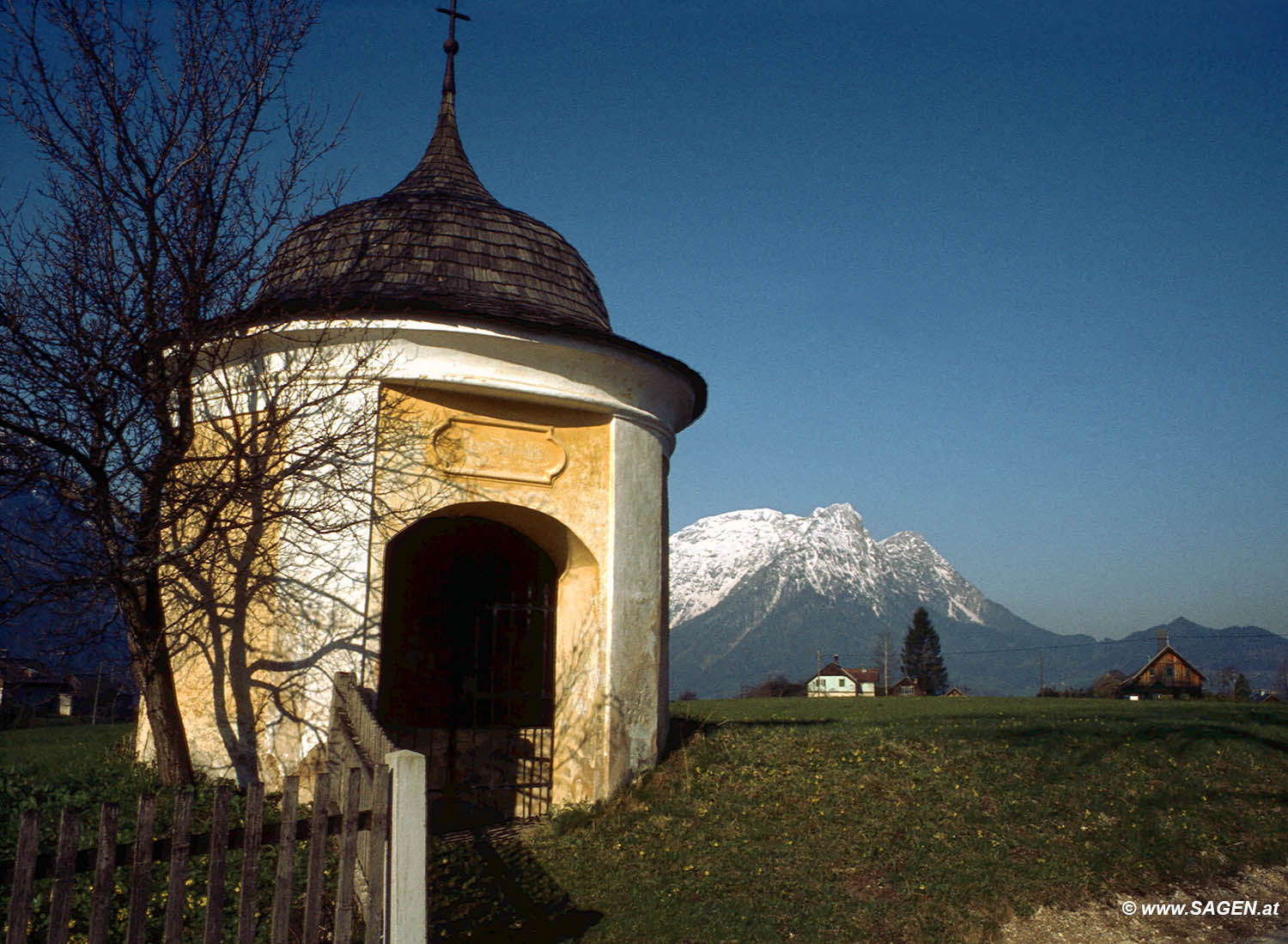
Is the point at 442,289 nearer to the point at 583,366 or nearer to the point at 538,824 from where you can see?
the point at 583,366

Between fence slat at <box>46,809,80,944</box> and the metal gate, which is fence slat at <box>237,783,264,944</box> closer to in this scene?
fence slat at <box>46,809,80,944</box>

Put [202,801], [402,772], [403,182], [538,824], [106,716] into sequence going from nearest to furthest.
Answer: [402,772] → [202,801] → [538,824] → [403,182] → [106,716]

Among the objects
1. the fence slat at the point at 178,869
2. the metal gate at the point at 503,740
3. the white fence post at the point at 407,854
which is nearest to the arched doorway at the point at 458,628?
the metal gate at the point at 503,740

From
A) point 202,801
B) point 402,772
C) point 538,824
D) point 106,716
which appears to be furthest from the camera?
point 106,716

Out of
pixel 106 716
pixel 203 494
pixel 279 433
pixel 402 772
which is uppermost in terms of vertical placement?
pixel 279 433

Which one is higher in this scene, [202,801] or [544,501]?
[544,501]

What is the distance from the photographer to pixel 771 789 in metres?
9.13

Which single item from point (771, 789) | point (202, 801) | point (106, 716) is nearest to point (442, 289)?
point (202, 801)

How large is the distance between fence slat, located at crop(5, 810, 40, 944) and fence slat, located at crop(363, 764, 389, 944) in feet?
4.92

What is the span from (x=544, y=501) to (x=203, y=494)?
3.22m

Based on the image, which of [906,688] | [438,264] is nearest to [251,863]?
[438,264]

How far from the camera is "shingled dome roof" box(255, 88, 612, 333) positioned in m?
8.45

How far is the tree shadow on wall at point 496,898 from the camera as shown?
6.00 meters

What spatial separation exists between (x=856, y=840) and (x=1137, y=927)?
2.09 m
